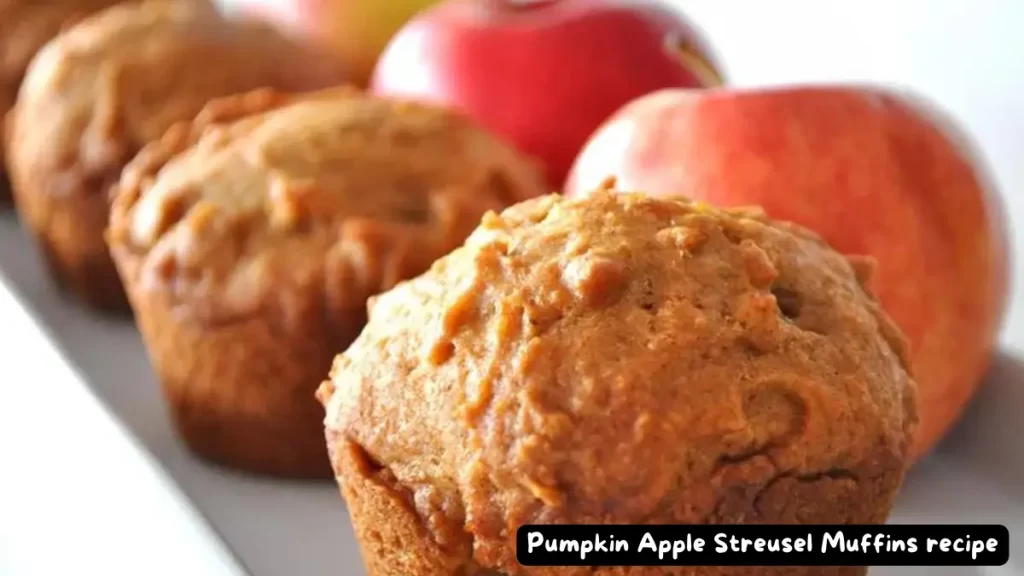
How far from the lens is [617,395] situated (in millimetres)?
635

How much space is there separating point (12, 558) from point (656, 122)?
67 centimetres

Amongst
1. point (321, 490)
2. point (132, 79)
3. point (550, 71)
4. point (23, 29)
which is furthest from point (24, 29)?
point (321, 490)

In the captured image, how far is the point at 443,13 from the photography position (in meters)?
1.42

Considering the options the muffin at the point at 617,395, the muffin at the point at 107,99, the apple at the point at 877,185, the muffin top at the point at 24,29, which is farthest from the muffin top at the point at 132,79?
the muffin at the point at 617,395

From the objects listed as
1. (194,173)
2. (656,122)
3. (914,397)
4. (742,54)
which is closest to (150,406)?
(194,173)

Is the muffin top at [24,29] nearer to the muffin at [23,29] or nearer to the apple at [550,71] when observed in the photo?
the muffin at [23,29]

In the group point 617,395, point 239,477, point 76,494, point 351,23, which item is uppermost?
point 617,395

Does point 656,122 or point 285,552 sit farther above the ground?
point 656,122

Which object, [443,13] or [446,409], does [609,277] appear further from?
[443,13]

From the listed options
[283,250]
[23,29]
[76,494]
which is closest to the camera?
[76,494]

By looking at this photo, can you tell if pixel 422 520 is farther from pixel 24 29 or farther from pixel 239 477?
pixel 24 29

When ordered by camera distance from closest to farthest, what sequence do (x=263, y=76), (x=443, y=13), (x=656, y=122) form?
1. (x=656, y=122)
2. (x=263, y=76)
3. (x=443, y=13)

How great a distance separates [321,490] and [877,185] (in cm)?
58

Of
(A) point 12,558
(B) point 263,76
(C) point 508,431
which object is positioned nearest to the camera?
(C) point 508,431
